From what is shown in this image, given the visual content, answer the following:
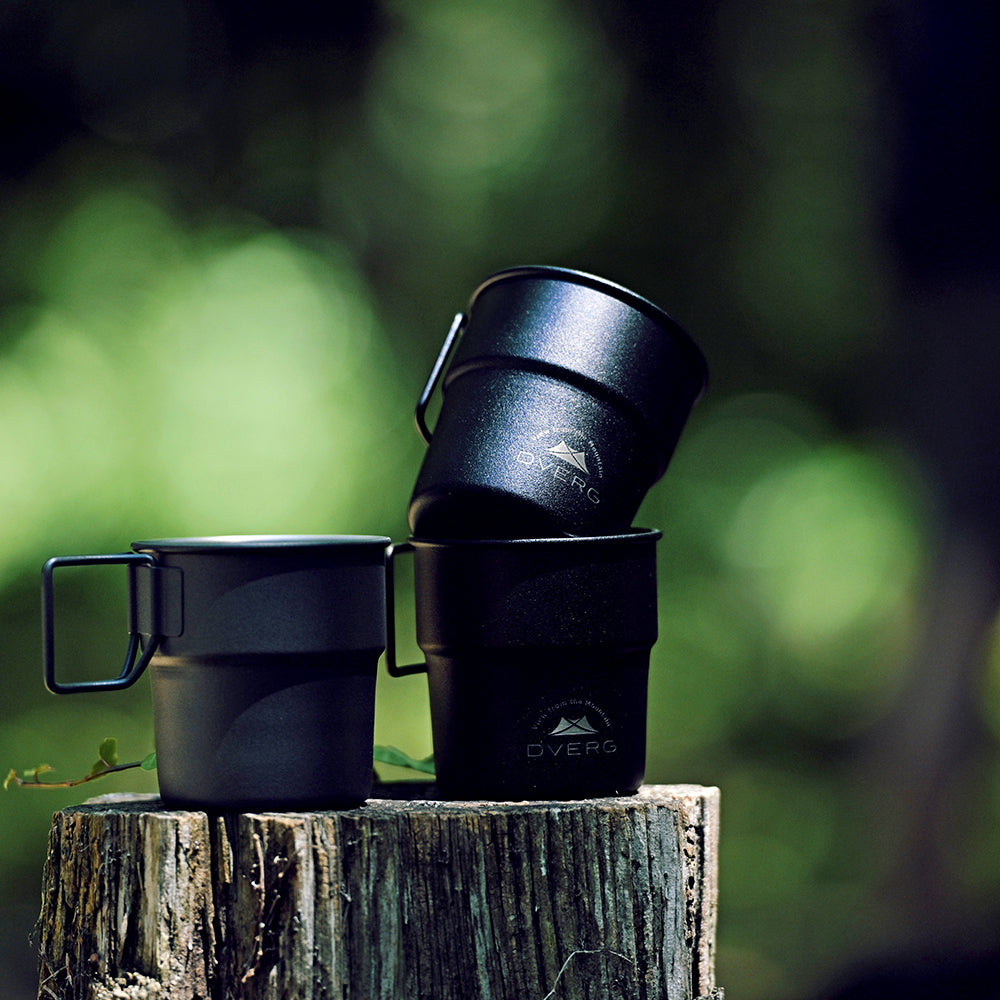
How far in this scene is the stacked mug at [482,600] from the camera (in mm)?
1762

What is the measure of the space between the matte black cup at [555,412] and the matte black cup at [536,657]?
0.05 metres

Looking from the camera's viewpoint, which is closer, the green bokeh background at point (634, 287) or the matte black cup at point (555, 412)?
the matte black cup at point (555, 412)

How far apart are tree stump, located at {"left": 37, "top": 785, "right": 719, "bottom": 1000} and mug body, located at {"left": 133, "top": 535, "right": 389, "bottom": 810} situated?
0.17ft

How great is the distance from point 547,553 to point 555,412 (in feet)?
0.63

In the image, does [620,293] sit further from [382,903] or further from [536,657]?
[382,903]

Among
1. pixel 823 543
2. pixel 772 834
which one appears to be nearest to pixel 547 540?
pixel 823 543

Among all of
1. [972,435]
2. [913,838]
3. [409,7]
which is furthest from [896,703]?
[409,7]

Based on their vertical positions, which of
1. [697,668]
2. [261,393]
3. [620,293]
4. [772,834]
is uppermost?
[261,393]

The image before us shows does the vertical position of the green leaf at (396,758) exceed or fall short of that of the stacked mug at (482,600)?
it falls short

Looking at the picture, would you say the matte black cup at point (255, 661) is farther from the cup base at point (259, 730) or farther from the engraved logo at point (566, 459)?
the engraved logo at point (566, 459)

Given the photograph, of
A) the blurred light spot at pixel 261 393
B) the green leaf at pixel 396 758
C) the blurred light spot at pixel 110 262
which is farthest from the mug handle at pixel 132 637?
the blurred light spot at pixel 110 262

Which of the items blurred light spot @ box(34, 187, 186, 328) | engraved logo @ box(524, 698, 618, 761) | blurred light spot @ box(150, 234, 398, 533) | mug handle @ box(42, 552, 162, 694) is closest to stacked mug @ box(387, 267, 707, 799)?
engraved logo @ box(524, 698, 618, 761)

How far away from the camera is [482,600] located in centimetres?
189

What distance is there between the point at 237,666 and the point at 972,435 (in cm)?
387
